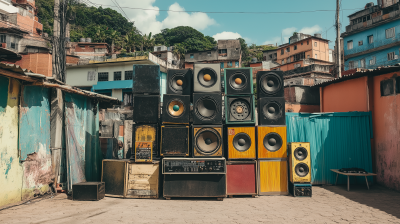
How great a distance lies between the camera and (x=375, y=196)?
5738 mm

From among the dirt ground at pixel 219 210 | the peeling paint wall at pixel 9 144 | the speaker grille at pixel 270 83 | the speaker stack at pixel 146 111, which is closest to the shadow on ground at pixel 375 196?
the dirt ground at pixel 219 210

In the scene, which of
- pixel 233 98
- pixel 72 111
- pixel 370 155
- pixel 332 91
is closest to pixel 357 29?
pixel 332 91

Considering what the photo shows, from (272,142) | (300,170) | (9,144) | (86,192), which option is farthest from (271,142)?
(9,144)

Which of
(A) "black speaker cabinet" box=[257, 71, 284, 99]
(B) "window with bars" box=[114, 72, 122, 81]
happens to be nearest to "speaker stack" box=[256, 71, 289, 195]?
(A) "black speaker cabinet" box=[257, 71, 284, 99]

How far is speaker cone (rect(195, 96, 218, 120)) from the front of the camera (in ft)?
18.6

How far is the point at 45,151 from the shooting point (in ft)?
18.2

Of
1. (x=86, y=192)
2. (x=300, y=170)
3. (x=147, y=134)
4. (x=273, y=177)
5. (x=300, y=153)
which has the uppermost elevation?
(x=147, y=134)

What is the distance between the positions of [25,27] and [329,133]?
3465 centimetres

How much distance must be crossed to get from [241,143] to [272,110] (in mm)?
1098

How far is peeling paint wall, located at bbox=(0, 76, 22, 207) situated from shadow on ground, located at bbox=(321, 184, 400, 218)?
22.4 ft

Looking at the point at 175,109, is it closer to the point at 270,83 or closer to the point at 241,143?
the point at 241,143

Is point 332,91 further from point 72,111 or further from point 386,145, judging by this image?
point 72,111

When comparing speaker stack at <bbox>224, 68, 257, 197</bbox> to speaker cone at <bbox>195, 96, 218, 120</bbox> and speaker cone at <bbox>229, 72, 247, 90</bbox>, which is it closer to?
speaker cone at <bbox>229, 72, 247, 90</bbox>

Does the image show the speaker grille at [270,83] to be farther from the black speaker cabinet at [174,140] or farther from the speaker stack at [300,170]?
the black speaker cabinet at [174,140]
